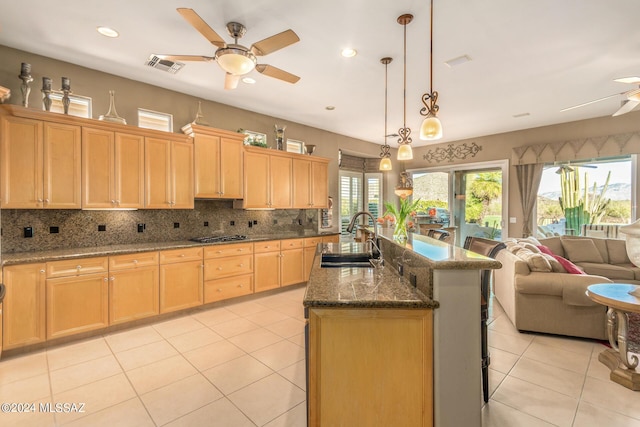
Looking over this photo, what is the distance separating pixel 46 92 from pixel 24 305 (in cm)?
212

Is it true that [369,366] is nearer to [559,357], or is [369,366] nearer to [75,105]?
[559,357]

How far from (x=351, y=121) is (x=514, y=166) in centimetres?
360

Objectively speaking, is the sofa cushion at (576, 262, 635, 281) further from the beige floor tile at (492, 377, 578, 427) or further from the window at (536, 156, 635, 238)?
the beige floor tile at (492, 377, 578, 427)

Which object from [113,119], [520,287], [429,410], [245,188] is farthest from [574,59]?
[113,119]

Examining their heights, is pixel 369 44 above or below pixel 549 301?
above

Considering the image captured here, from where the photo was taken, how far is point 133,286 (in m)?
3.37

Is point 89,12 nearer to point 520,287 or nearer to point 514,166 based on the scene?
point 520,287

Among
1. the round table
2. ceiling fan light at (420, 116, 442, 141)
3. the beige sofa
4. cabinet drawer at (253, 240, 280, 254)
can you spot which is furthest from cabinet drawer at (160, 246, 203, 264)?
the round table

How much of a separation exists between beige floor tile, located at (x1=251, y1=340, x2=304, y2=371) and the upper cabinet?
229 cm

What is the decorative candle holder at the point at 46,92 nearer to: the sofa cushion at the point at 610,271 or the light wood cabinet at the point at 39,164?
the light wood cabinet at the point at 39,164

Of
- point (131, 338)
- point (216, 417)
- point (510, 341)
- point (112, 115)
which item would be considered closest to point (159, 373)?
point (216, 417)

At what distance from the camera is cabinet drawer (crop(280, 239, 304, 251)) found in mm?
4867

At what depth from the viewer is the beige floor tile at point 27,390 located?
2164 mm

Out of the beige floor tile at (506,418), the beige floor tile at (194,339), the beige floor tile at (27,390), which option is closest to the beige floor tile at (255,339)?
the beige floor tile at (194,339)
